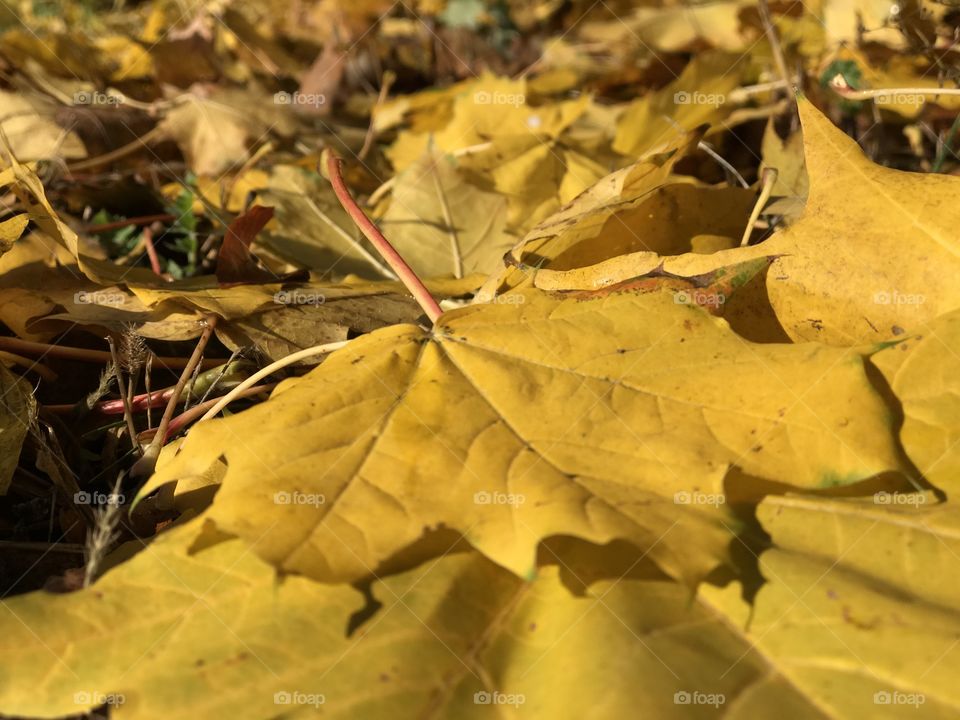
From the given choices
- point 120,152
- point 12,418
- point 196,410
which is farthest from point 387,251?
point 120,152

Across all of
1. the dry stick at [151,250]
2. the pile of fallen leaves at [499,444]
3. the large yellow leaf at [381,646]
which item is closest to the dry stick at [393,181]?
the pile of fallen leaves at [499,444]

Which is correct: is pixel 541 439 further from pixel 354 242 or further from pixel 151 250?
pixel 151 250

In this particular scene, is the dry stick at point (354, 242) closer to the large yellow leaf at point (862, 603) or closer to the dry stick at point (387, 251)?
the dry stick at point (387, 251)

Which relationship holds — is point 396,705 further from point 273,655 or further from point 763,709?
point 763,709

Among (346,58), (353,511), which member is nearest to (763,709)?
(353,511)

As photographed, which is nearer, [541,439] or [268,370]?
[541,439]
